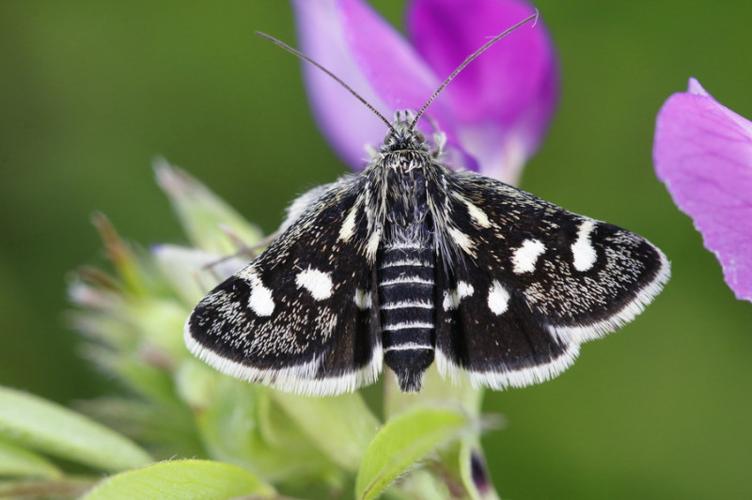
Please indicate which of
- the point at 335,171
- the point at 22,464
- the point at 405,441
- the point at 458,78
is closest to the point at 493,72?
the point at 458,78

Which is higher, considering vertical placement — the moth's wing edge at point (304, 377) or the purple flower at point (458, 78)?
the purple flower at point (458, 78)

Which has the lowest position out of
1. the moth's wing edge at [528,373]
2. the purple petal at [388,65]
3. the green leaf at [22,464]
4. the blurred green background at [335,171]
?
the moth's wing edge at [528,373]

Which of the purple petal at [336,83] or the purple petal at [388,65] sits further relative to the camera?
the purple petal at [336,83]

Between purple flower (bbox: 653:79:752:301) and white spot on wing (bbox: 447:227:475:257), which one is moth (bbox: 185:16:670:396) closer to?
white spot on wing (bbox: 447:227:475:257)

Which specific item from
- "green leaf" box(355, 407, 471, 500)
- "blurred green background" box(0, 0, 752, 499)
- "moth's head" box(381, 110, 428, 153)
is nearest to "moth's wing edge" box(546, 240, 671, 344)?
"green leaf" box(355, 407, 471, 500)

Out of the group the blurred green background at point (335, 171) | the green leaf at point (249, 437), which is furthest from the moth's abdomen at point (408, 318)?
the blurred green background at point (335, 171)

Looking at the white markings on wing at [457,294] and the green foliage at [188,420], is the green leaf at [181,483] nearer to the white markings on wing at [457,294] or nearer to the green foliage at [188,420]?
the green foliage at [188,420]
